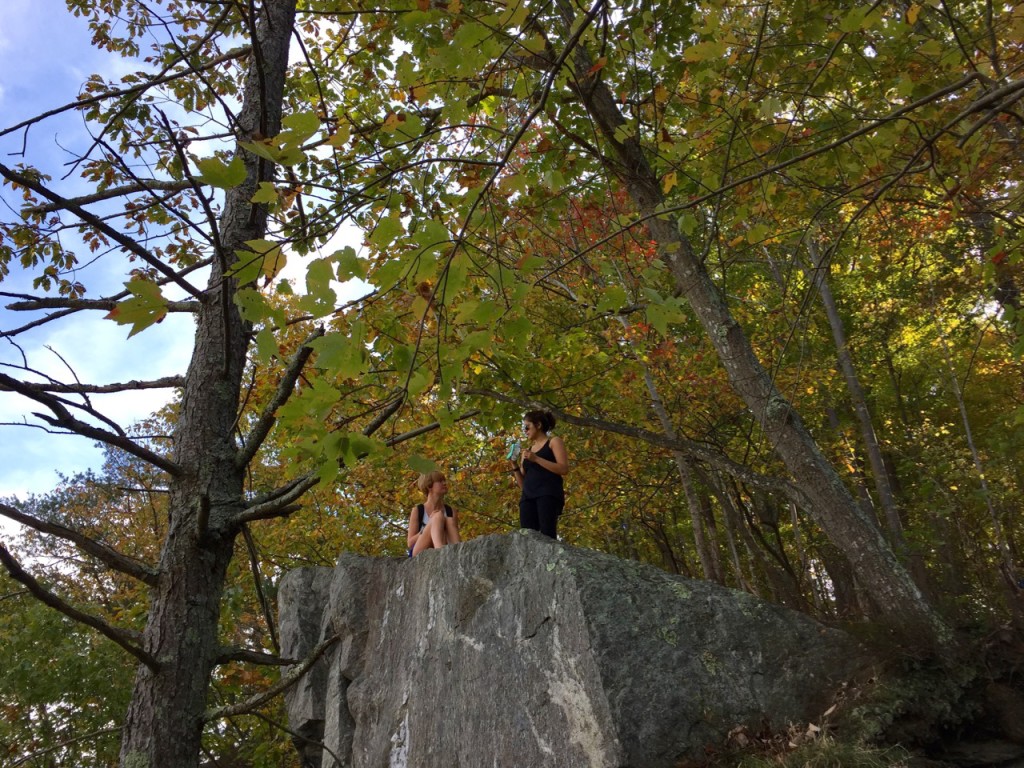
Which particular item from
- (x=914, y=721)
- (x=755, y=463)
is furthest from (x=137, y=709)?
(x=755, y=463)

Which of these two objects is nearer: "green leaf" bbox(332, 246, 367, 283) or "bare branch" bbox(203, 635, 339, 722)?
"green leaf" bbox(332, 246, 367, 283)

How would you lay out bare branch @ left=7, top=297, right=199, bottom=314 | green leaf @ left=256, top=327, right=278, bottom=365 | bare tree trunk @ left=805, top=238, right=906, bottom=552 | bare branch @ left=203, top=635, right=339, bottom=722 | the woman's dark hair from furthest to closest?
bare tree trunk @ left=805, top=238, right=906, bottom=552, the woman's dark hair, bare branch @ left=203, top=635, right=339, bottom=722, bare branch @ left=7, top=297, right=199, bottom=314, green leaf @ left=256, top=327, right=278, bottom=365

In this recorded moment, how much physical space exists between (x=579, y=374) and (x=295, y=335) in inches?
161

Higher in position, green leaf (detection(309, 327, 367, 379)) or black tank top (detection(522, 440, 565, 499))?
black tank top (detection(522, 440, 565, 499))

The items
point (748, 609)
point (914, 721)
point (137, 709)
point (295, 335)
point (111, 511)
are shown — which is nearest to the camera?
point (137, 709)

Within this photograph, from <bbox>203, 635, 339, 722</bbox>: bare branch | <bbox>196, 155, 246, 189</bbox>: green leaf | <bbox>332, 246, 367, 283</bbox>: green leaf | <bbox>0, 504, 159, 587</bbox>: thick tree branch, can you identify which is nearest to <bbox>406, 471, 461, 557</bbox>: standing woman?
<bbox>203, 635, 339, 722</bbox>: bare branch

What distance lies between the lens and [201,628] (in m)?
2.54

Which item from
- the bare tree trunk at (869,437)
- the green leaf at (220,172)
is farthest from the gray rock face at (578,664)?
the bare tree trunk at (869,437)

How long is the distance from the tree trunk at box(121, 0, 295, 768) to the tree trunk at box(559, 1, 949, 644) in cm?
202

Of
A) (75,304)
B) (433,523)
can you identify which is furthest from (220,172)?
(433,523)

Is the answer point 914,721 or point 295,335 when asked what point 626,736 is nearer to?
point 914,721

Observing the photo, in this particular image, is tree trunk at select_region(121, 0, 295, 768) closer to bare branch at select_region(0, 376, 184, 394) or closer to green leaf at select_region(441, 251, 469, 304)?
bare branch at select_region(0, 376, 184, 394)

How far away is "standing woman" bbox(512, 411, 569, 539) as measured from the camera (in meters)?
5.36

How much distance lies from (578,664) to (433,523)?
234 centimetres
